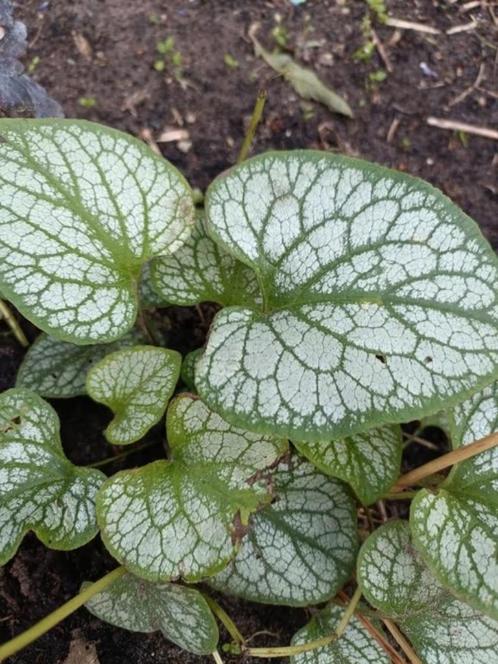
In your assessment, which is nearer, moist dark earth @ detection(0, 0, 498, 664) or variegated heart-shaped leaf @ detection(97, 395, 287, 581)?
variegated heart-shaped leaf @ detection(97, 395, 287, 581)

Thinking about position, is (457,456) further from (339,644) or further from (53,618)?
(53,618)

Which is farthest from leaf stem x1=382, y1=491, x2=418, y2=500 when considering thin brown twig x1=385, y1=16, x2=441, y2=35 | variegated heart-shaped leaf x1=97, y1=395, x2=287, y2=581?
thin brown twig x1=385, y1=16, x2=441, y2=35

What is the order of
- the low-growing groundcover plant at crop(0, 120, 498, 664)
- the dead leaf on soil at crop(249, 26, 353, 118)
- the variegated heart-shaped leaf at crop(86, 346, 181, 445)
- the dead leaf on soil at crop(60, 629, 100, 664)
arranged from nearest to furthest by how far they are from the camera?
the low-growing groundcover plant at crop(0, 120, 498, 664), the variegated heart-shaped leaf at crop(86, 346, 181, 445), the dead leaf on soil at crop(60, 629, 100, 664), the dead leaf on soil at crop(249, 26, 353, 118)

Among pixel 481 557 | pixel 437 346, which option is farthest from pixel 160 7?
pixel 481 557

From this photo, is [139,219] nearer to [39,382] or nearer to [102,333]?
[102,333]

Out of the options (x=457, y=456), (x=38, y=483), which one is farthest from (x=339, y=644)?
(x=38, y=483)

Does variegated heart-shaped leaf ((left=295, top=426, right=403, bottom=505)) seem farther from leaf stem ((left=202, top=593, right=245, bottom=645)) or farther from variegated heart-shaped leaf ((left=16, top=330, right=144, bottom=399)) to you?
variegated heart-shaped leaf ((left=16, top=330, right=144, bottom=399))

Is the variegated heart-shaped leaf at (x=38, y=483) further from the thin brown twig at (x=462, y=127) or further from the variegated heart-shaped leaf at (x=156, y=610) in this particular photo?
the thin brown twig at (x=462, y=127)
